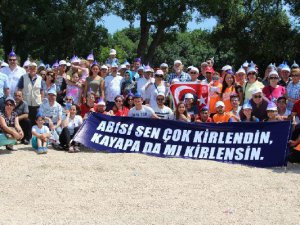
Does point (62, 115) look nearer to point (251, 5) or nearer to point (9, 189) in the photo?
point (9, 189)

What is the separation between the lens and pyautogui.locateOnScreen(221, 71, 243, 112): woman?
10.6 meters

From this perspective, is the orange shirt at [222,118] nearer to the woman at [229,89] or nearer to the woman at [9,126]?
the woman at [229,89]

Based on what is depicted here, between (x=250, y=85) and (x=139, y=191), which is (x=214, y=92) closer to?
(x=250, y=85)

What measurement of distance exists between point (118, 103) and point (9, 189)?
4.20 m

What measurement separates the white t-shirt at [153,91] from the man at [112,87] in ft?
2.52

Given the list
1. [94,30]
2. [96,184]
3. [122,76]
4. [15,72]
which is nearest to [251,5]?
[94,30]

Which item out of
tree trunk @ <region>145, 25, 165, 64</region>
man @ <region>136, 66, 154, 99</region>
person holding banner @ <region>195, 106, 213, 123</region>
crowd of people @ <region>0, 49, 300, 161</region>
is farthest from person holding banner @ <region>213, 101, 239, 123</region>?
tree trunk @ <region>145, 25, 165, 64</region>

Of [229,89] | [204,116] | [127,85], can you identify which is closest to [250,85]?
[229,89]

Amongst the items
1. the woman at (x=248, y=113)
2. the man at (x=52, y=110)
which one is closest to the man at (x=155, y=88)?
the man at (x=52, y=110)

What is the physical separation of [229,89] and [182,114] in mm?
1189

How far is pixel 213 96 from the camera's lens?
1083cm

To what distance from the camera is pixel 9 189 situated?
734cm

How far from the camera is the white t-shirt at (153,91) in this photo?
11.3m

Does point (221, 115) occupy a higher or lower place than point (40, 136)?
higher
